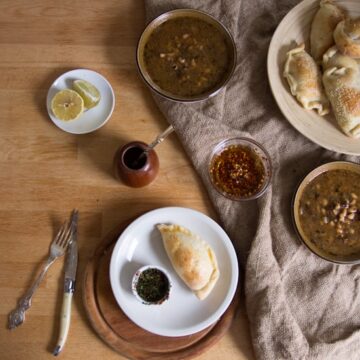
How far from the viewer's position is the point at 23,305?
63.7 inches

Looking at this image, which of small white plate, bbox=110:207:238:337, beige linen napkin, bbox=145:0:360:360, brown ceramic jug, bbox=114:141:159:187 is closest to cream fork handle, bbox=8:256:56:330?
small white plate, bbox=110:207:238:337

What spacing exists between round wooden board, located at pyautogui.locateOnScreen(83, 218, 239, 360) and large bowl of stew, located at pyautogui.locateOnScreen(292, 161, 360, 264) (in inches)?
15.4

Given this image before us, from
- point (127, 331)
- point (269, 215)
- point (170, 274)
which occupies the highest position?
point (269, 215)

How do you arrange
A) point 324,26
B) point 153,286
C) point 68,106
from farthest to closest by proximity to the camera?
point 324,26 < point 68,106 < point 153,286

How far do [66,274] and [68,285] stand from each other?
0.04 metres

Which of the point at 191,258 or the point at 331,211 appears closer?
the point at 191,258

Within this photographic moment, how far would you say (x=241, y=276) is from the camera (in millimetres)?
1700

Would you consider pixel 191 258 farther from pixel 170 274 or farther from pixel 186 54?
pixel 186 54

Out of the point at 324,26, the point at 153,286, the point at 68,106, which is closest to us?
the point at 153,286

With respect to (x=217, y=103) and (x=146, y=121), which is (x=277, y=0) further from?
(x=146, y=121)

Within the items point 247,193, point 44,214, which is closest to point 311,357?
point 247,193

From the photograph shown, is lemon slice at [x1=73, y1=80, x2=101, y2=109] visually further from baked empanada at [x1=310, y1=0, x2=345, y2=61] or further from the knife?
baked empanada at [x1=310, y1=0, x2=345, y2=61]

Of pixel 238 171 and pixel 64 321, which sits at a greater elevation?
pixel 238 171

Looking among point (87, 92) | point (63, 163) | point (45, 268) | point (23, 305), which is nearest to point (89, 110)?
point (87, 92)
